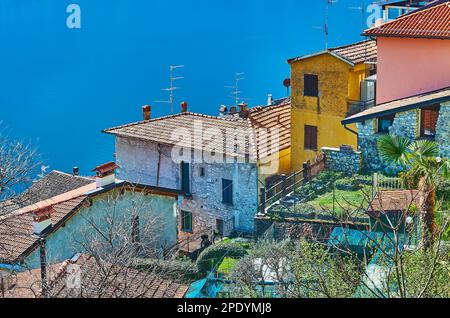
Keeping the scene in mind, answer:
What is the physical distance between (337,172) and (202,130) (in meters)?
5.05

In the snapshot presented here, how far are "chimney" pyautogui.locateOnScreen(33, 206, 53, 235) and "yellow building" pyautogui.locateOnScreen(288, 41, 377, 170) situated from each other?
9.49 meters

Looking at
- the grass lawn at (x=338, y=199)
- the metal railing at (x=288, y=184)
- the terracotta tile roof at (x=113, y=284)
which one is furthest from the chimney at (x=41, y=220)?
the grass lawn at (x=338, y=199)

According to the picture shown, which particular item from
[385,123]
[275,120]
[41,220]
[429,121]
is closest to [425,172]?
[429,121]

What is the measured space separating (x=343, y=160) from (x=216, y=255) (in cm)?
509

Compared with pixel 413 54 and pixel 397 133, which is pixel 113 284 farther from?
pixel 413 54

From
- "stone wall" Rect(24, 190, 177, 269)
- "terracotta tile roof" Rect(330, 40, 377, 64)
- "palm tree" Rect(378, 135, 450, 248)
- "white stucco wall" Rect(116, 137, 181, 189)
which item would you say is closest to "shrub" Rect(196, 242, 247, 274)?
"stone wall" Rect(24, 190, 177, 269)

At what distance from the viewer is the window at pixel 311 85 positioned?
2639cm

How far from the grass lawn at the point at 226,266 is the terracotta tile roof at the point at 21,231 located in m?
3.36

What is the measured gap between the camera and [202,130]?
88.6 ft

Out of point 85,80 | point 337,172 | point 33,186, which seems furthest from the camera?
point 85,80

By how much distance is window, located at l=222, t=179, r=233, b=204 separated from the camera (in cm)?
2483

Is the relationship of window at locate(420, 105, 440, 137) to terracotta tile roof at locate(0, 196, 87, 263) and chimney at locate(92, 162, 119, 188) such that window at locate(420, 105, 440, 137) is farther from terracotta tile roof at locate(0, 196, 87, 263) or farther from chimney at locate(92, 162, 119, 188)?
terracotta tile roof at locate(0, 196, 87, 263)
